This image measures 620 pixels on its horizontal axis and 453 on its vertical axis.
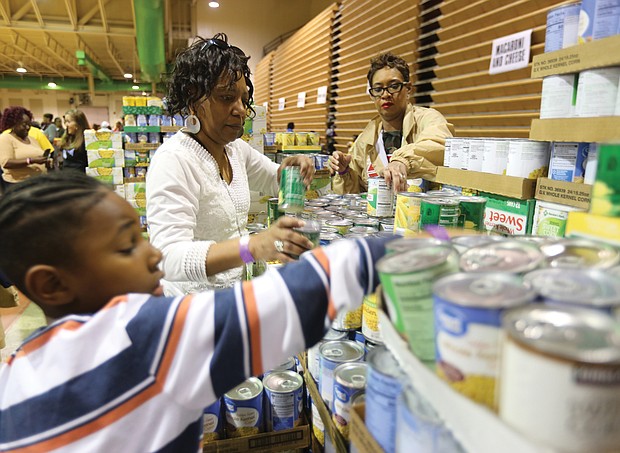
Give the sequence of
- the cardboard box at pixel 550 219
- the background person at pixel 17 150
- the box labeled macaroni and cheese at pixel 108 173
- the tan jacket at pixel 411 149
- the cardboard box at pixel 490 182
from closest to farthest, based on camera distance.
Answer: the cardboard box at pixel 550 219
the cardboard box at pixel 490 182
the tan jacket at pixel 411 149
the background person at pixel 17 150
the box labeled macaroni and cheese at pixel 108 173

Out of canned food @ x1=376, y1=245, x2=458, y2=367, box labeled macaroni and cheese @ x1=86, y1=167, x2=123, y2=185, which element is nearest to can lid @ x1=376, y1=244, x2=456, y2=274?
canned food @ x1=376, y1=245, x2=458, y2=367

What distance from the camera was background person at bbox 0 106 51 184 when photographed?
16.3 ft

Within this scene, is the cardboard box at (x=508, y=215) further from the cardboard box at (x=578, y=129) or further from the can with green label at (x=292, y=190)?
the can with green label at (x=292, y=190)

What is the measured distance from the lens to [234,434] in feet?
4.62

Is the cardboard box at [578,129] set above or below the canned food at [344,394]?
above

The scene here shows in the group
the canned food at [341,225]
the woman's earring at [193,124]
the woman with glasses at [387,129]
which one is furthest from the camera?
the woman with glasses at [387,129]

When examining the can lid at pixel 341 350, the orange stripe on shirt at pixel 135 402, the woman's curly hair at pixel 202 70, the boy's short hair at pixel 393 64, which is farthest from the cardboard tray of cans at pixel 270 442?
the boy's short hair at pixel 393 64

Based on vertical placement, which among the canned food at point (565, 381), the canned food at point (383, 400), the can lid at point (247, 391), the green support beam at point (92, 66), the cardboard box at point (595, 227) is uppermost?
the green support beam at point (92, 66)

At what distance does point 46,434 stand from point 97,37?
1479cm

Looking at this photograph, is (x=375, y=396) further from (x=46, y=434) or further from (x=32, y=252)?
(x=32, y=252)

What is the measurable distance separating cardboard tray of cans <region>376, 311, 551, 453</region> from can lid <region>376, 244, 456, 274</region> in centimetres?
11

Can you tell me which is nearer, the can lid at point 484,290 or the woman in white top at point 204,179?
the can lid at point 484,290

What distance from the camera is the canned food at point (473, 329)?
19.6 inches

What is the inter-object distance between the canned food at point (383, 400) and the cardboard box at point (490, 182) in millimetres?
741
